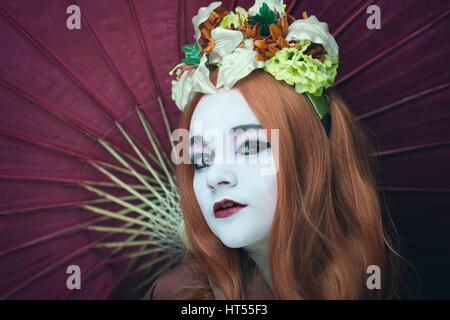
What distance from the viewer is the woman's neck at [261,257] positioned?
1838 mm

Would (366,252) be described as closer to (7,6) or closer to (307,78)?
(307,78)

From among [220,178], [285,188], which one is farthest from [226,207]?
[285,188]

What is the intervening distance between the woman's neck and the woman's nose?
0.90ft

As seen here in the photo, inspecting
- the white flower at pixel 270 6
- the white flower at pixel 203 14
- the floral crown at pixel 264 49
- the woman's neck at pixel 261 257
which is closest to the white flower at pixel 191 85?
the floral crown at pixel 264 49

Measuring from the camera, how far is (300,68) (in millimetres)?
1724

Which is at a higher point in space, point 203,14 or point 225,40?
point 203,14

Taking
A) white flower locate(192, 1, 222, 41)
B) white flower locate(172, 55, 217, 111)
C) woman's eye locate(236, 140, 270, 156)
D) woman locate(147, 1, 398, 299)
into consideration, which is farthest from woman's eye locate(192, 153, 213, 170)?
white flower locate(192, 1, 222, 41)

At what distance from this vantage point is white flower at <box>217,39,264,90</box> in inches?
68.2

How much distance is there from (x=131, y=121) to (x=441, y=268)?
134cm

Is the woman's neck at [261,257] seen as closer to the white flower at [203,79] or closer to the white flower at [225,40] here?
the white flower at [203,79]

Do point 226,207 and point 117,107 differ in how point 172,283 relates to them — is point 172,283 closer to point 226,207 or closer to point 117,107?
point 226,207

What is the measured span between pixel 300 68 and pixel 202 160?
460mm

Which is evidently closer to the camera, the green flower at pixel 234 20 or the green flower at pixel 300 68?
the green flower at pixel 300 68
